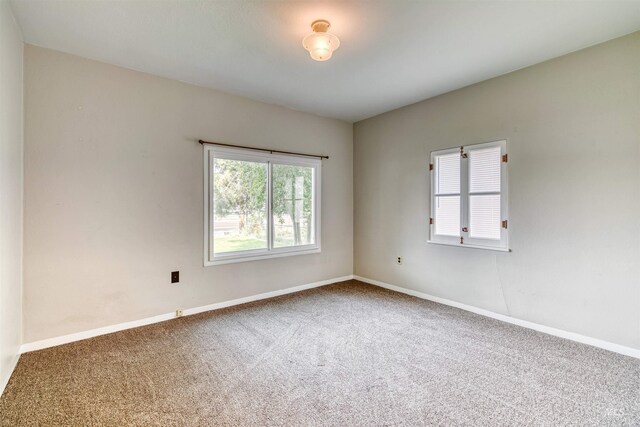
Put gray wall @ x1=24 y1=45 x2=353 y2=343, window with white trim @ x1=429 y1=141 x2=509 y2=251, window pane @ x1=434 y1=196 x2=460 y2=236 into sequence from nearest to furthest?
gray wall @ x1=24 y1=45 x2=353 y2=343
window with white trim @ x1=429 y1=141 x2=509 y2=251
window pane @ x1=434 y1=196 x2=460 y2=236

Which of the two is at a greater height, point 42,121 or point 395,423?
point 42,121

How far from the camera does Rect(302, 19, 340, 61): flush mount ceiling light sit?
217 cm

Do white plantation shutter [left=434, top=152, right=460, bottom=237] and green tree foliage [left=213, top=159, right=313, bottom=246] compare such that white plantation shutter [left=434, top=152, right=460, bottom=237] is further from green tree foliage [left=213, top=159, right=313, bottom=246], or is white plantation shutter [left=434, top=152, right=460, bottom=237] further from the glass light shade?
the glass light shade

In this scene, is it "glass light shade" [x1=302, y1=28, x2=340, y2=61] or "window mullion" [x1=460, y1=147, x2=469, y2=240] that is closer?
"glass light shade" [x1=302, y1=28, x2=340, y2=61]

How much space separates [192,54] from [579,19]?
3061mm

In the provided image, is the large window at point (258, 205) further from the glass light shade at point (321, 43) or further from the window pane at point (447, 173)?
the glass light shade at point (321, 43)

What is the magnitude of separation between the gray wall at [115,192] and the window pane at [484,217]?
2597 millimetres

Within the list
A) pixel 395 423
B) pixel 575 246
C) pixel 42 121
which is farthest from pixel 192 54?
pixel 575 246

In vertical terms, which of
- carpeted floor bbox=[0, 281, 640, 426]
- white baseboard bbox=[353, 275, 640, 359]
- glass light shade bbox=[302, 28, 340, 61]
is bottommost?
carpeted floor bbox=[0, 281, 640, 426]

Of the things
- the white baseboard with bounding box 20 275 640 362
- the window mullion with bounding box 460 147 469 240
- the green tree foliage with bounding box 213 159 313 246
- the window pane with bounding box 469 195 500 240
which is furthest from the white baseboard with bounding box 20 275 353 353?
the window pane with bounding box 469 195 500 240

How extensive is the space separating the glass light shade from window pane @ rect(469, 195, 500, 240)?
2.26 meters

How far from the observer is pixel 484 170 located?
332 cm

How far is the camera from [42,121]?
8.50 ft

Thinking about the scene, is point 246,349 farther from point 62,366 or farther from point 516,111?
point 516,111
